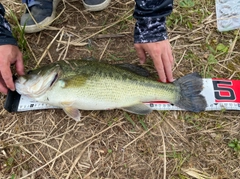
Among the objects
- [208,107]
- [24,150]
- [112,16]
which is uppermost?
[112,16]

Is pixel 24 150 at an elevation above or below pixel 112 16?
below

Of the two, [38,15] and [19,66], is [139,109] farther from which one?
[38,15]

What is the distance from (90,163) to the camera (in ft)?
10.5

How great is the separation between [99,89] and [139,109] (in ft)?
1.66

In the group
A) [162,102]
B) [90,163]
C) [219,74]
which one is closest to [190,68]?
[219,74]

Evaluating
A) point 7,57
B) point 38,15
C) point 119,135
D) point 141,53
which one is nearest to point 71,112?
point 119,135

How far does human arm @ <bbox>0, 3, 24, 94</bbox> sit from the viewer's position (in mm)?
3074

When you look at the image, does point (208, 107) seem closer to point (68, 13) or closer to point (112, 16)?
point (112, 16)

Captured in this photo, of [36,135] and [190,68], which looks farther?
[190,68]

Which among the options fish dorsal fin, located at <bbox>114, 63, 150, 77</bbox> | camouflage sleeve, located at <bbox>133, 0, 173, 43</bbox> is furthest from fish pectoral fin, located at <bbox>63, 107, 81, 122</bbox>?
camouflage sleeve, located at <bbox>133, 0, 173, 43</bbox>

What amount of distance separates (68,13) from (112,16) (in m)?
0.64

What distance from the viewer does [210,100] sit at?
11.7 ft

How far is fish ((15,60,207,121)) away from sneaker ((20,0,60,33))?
3.03 feet

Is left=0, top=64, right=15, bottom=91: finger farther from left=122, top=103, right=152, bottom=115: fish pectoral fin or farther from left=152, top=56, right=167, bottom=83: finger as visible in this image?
left=152, top=56, right=167, bottom=83: finger
